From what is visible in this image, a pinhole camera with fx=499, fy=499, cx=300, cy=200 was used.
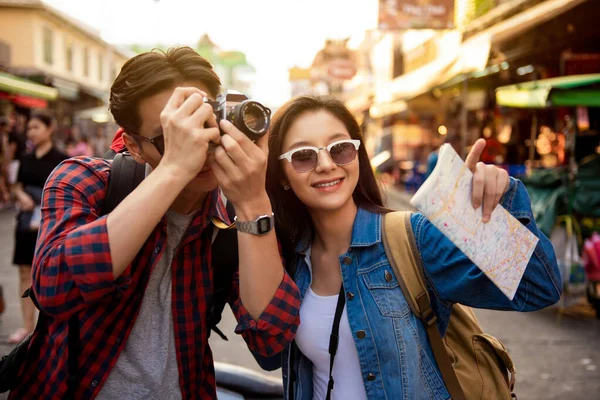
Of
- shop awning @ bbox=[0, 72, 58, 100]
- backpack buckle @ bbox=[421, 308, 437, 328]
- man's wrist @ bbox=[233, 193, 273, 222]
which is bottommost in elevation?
backpack buckle @ bbox=[421, 308, 437, 328]

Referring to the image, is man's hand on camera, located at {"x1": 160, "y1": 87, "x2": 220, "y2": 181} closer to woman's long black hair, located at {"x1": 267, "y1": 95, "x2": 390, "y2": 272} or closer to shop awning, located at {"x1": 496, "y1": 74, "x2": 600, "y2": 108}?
woman's long black hair, located at {"x1": 267, "y1": 95, "x2": 390, "y2": 272}

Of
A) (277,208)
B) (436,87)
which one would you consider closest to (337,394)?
(277,208)

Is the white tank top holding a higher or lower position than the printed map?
lower

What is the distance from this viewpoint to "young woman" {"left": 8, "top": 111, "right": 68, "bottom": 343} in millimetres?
4133

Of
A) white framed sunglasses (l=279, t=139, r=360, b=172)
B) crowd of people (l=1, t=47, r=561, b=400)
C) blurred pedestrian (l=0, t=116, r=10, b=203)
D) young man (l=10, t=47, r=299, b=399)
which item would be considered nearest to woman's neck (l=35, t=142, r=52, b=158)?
crowd of people (l=1, t=47, r=561, b=400)

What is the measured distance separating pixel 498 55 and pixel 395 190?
28.0 ft

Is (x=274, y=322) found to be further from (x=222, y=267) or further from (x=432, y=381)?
(x=432, y=381)

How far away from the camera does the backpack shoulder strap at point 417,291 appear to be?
154cm

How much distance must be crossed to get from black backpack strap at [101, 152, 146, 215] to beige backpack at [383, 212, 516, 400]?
2.66 feet

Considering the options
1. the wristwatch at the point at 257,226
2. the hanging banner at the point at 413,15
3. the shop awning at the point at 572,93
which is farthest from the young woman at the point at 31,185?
the hanging banner at the point at 413,15

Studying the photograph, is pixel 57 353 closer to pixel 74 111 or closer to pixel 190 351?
A: pixel 190 351

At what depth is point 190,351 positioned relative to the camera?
4.78 feet

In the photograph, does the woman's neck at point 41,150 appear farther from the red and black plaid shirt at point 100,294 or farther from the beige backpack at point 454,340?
the beige backpack at point 454,340

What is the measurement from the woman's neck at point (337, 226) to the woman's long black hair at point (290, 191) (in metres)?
0.08
